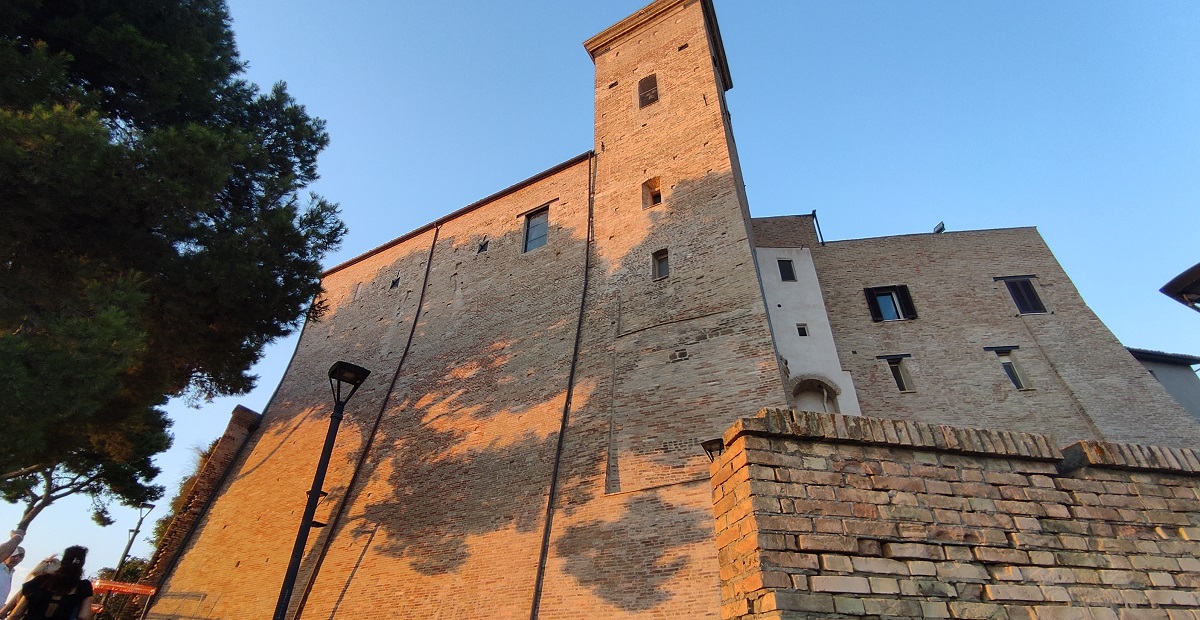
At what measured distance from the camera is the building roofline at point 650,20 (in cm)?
1716

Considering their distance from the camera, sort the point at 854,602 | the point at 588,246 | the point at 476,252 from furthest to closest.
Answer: the point at 476,252, the point at 588,246, the point at 854,602

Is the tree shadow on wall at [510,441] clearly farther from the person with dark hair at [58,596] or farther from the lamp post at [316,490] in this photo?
the person with dark hair at [58,596]

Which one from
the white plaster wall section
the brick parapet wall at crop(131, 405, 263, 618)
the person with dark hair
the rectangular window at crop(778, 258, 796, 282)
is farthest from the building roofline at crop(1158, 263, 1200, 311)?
the brick parapet wall at crop(131, 405, 263, 618)

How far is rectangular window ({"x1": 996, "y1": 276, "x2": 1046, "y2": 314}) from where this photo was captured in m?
15.1

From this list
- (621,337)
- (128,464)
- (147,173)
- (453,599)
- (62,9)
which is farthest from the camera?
(128,464)

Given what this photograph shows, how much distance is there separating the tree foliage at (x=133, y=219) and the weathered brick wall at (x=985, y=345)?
12599 mm

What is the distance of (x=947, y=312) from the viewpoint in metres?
15.3

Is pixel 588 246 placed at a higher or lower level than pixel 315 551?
higher

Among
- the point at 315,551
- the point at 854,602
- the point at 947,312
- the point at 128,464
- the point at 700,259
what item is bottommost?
the point at 854,602

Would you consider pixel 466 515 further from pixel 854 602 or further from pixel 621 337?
pixel 854 602

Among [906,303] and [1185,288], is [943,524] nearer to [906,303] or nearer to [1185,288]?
[1185,288]

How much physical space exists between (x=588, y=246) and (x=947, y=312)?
31.1 feet

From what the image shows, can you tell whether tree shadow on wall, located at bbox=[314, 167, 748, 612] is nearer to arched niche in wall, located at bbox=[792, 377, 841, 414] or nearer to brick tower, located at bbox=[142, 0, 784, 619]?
brick tower, located at bbox=[142, 0, 784, 619]

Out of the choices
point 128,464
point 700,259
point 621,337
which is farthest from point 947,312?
point 128,464
